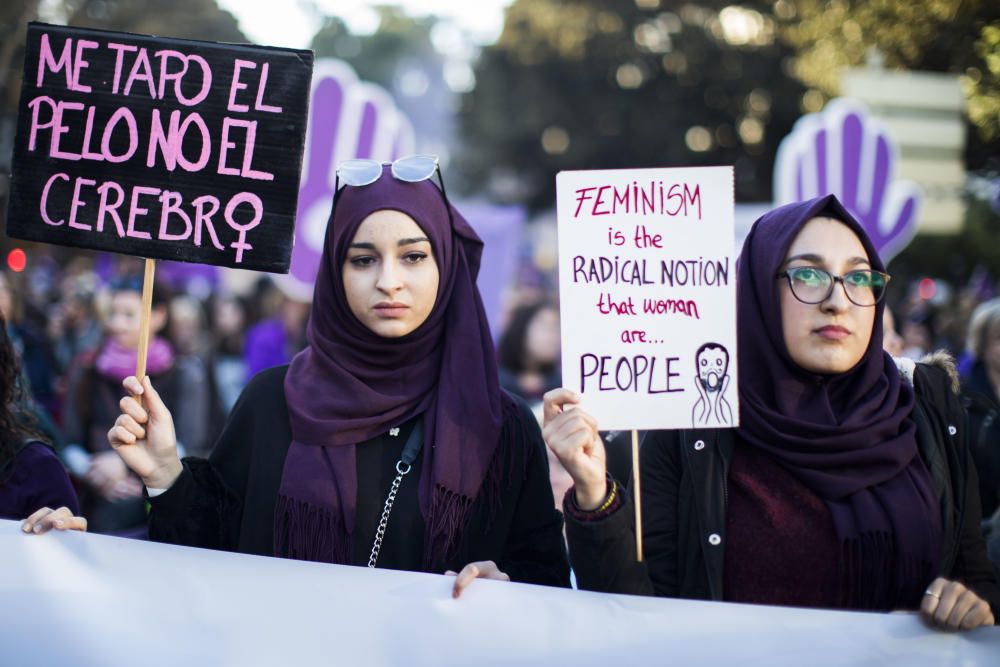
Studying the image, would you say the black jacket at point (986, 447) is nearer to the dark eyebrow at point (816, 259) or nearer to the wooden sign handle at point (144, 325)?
the dark eyebrow at point (816, 259)

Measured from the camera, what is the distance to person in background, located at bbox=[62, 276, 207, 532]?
4617 mm

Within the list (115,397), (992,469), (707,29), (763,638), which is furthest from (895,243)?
(707,29)

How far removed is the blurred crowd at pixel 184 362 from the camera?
→ 15.0 ft

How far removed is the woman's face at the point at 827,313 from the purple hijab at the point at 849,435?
27 millimetres

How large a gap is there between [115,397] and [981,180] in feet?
13.6

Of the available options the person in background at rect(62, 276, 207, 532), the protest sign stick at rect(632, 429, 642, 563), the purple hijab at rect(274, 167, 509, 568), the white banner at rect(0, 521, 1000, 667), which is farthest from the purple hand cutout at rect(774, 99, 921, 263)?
the white banner at rect(0, 521, 1000, 667)

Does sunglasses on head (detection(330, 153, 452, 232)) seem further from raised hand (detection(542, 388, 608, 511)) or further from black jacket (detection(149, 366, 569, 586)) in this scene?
raised hand (detection(542, 388, 608, 511))

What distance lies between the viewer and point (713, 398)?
96.1 inches

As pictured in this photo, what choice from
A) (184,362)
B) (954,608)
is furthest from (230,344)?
(954,608)

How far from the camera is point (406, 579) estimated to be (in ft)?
7.82

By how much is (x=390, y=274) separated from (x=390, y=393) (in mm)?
307

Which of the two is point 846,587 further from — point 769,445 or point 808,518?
point 769,445

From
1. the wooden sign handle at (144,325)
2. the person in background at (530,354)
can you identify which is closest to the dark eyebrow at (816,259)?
the wooden sign handle at (144,325)

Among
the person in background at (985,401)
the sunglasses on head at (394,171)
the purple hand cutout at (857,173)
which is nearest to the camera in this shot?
the sunglasses on head at (394,171)
